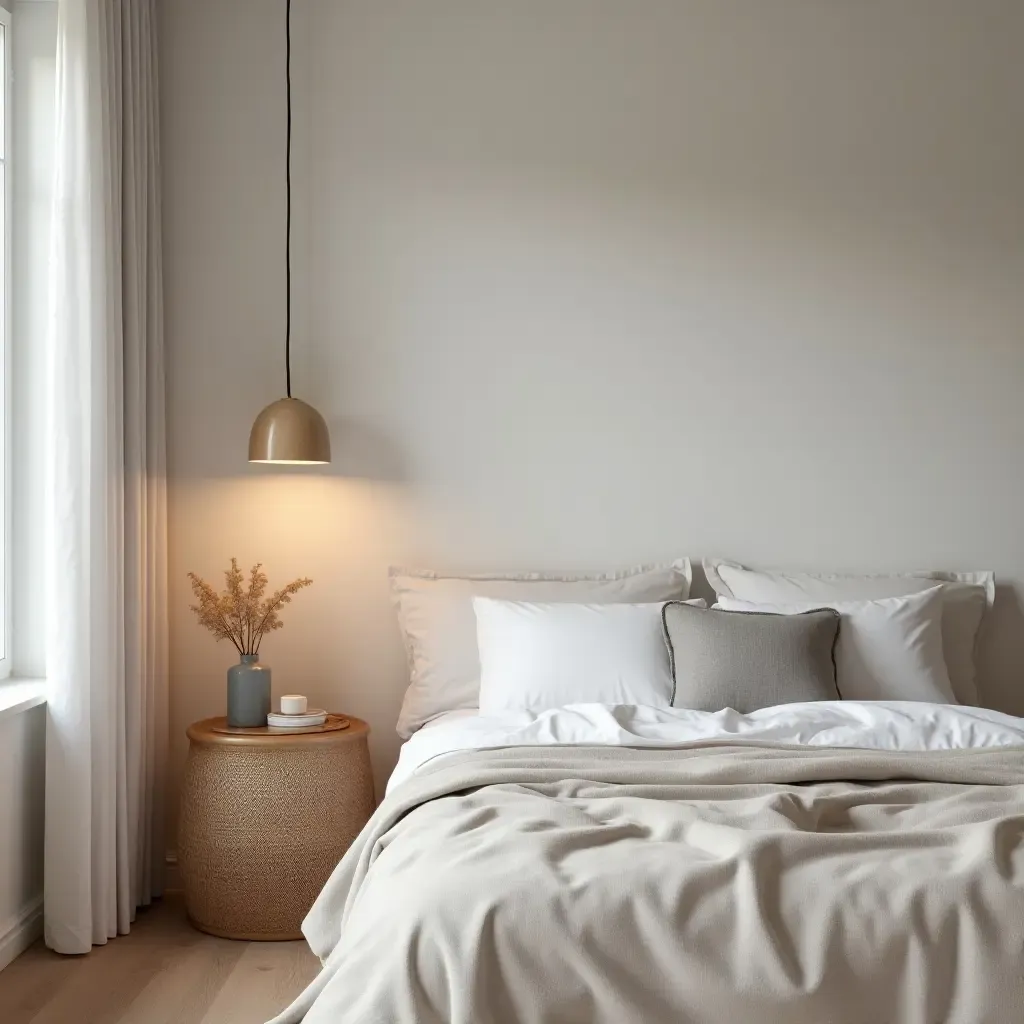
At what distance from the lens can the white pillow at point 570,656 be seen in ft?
12.4

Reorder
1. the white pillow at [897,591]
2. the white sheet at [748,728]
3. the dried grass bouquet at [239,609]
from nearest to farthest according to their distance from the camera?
the white sheet at [748,728], the dried grass bouquet at [239,609], the white pillow at [897,591]

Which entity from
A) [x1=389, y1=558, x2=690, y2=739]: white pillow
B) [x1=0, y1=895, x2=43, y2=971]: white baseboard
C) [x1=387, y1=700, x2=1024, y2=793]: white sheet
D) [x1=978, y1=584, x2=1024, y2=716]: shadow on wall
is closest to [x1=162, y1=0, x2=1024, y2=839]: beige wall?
[x1=978, y1=584, x2=1024, y2=716]: shadow on wall

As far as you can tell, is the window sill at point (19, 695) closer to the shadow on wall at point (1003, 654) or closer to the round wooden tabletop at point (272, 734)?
the round wooden tabletop at point (272, 734)

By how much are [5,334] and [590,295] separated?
6.24ft

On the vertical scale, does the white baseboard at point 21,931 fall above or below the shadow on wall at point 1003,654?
below

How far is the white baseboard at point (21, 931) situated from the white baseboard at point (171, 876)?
0.58m

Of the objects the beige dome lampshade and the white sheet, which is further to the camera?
the beige dome lampshade

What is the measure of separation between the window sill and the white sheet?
106 centimetres

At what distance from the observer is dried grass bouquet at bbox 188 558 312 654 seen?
3982 millimetres

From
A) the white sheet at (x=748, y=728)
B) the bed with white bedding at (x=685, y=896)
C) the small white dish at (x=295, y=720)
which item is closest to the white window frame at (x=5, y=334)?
the small white dish at (x=295, y=720)

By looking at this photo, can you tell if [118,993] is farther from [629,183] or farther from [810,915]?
[629,183]

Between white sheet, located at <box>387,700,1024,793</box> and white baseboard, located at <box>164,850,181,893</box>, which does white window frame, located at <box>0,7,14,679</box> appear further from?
white sheet, located at <box>387,700,1024,793</box>

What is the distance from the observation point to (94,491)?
3.59m

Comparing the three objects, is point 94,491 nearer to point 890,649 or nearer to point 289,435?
point 289,435
